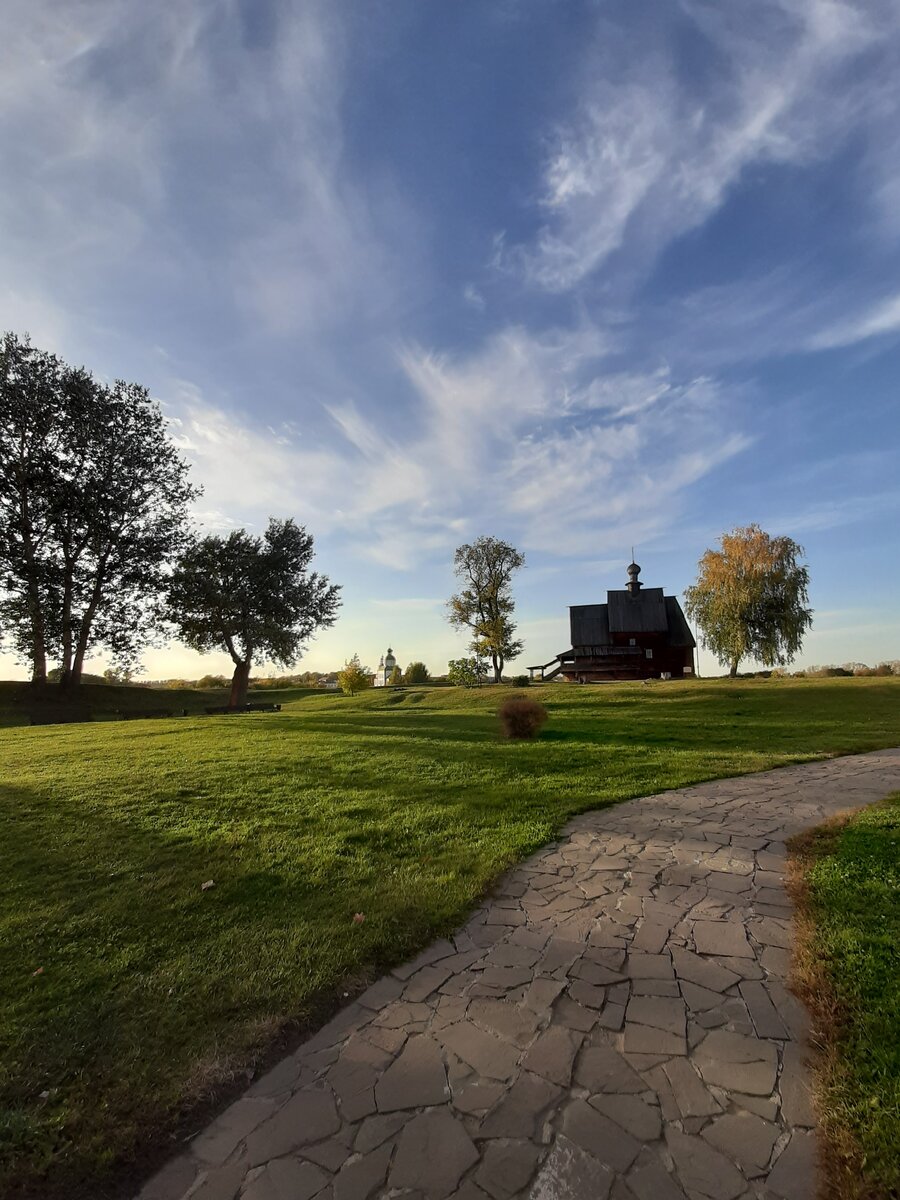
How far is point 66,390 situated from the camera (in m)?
25.6

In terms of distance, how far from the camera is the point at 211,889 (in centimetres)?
495

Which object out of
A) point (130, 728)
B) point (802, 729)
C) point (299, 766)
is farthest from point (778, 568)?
point (130, 728)

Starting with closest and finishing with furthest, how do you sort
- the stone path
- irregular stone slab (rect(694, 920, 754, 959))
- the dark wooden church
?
the stone path → irregular stone slab (rect(694, 920, 754, 959)) → the dark wooden church

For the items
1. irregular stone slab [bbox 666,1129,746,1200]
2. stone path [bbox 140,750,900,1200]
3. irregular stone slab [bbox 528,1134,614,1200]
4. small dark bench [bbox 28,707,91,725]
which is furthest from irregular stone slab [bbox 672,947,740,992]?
small dark bench [bbox 28,707,91,725]

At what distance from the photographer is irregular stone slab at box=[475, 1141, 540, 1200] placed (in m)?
2.18

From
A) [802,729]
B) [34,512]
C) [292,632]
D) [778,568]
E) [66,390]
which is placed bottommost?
[802,729]

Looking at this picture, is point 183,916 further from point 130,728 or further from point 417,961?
point 130,728

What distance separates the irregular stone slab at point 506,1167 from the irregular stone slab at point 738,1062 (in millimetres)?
1063

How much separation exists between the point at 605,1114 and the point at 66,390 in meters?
32.9

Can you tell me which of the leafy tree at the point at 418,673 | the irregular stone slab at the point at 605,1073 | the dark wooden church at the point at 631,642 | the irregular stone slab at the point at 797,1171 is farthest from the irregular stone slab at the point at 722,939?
the leafy tree at the point at 418,673

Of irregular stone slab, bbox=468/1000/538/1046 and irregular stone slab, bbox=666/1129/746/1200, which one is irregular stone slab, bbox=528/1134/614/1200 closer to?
irregular stone slab, bbox=666/1129/746/1200

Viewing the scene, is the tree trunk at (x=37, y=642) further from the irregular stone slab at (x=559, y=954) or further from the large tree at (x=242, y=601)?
the irregular stone slab at (x=559, y=954)

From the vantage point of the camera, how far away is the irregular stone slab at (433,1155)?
222 centimetres

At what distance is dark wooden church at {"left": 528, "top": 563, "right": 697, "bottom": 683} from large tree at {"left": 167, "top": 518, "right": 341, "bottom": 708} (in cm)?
2043
